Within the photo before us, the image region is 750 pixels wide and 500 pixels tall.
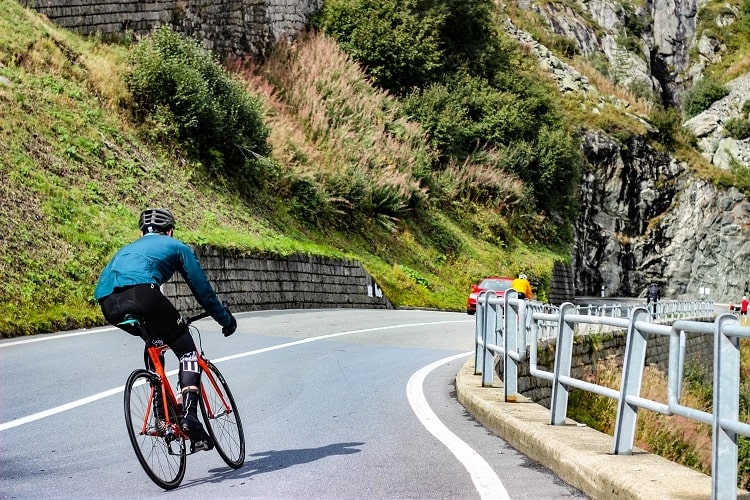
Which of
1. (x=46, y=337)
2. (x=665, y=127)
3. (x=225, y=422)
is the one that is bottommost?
(x=46, y=337)

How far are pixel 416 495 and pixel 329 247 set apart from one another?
26178 millimetres

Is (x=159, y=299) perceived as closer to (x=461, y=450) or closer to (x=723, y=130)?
(x=461, y=450)

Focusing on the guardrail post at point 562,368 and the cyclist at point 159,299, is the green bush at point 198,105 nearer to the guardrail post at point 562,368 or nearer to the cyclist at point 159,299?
the guardrail post at point 562,368

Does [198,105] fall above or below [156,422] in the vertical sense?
above

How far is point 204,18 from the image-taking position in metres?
39.8

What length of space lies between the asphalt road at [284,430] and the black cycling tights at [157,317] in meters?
0.78

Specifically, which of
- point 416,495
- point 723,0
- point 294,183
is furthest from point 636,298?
point 723,0

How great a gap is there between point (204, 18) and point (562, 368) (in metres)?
34.5

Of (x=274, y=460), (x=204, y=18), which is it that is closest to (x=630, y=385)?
(x=274, y=460)

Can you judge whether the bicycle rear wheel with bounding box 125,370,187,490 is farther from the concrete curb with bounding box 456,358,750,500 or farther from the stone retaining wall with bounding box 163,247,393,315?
Result: the stone retaining wall with bounding box 163,247,393,315

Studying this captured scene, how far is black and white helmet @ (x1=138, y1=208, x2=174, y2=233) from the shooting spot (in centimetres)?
645

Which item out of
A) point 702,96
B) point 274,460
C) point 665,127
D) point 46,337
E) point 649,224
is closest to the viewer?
point 274,460

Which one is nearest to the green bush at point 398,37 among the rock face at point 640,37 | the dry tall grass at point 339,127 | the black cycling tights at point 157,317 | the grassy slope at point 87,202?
the dry tall grass at point 339,127

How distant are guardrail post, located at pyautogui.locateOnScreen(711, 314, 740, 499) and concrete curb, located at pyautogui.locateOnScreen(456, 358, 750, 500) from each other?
24 cm
